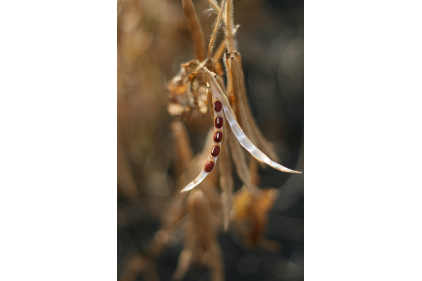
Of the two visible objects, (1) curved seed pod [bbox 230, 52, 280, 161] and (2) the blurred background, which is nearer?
(1) curved seed pod [bbox 230, 52, 280, 161]

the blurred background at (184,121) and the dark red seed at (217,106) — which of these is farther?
the blurred background at (184,121)

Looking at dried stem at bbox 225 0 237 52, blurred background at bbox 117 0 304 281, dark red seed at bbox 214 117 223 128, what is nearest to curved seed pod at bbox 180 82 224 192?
dark red seed at bbox 214 117 223 128

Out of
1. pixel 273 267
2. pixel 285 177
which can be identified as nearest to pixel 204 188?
pixel 273 267

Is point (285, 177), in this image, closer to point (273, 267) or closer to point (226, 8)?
point (273, 267)

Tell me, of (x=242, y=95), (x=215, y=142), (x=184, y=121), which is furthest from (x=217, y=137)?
(x=184, y=121)

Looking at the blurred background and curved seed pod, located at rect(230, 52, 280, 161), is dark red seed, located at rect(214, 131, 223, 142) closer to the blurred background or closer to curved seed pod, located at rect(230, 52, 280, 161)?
curved seed pod, located at rect(230, 52, 280, 161)

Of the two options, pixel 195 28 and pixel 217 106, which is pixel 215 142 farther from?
pixel 195 28

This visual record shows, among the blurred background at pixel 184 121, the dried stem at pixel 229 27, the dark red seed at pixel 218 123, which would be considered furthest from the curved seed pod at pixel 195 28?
the blurred background at pixel 184 121

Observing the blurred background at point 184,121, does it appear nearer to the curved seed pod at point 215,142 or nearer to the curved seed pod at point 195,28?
the curved seed pod at point 195,28
